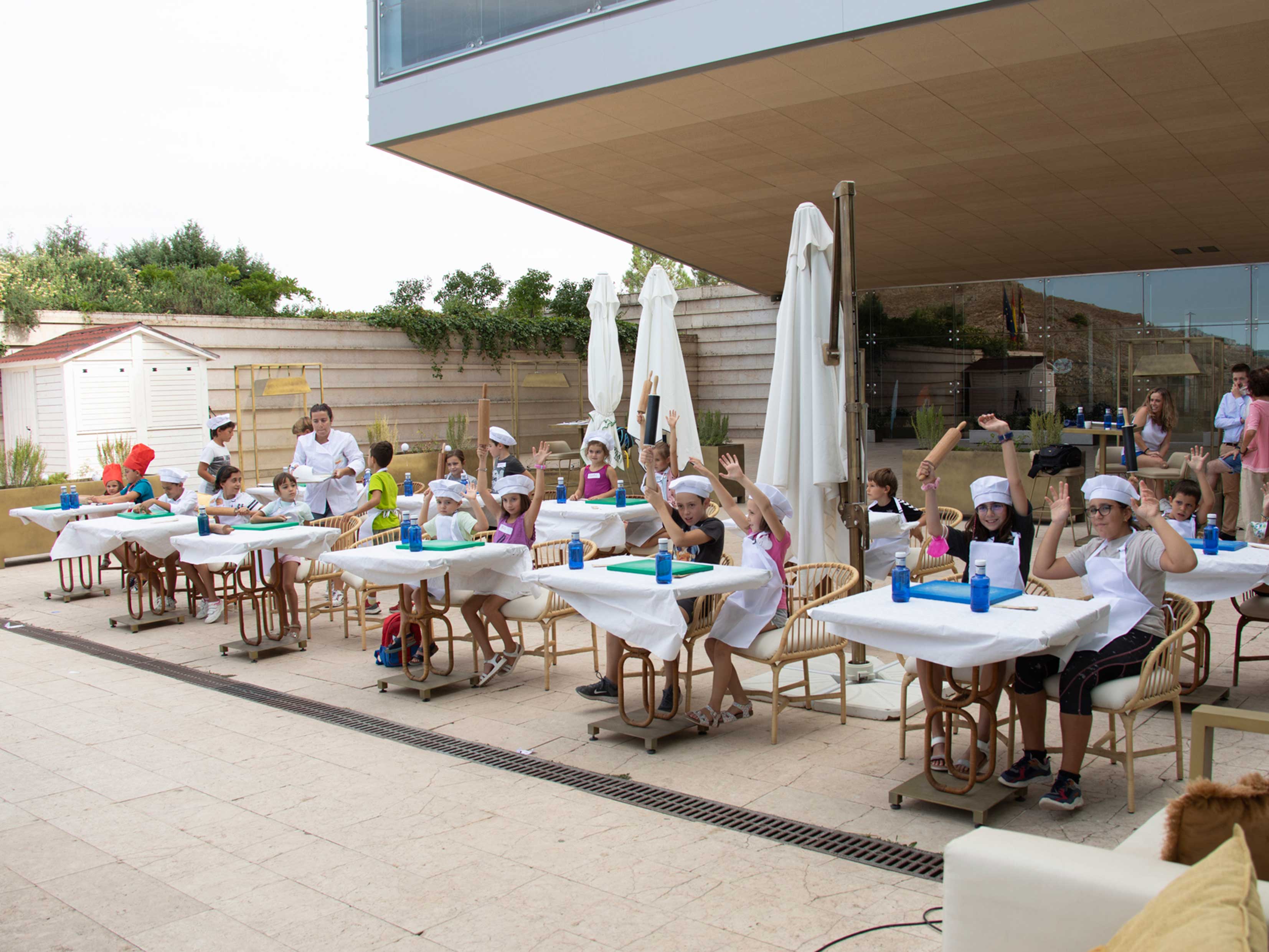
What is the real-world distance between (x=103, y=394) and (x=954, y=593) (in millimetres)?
12768

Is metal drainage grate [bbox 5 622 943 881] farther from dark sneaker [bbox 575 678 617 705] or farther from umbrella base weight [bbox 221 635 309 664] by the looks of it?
dark sneaker [bbox 575 678 617 705]

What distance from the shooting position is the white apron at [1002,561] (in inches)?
184

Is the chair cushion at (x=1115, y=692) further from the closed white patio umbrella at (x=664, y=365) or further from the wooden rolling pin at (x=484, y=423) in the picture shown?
the closed white patio umbrella at (x=664, y=365)

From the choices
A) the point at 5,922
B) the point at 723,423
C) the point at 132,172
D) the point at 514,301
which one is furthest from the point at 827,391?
the point at 132,172

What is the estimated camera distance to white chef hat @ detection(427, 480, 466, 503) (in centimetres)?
702

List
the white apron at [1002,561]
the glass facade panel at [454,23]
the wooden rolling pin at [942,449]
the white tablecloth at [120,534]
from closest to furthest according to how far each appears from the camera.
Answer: the white apron at [1002,561] < the wooden rolling pin at [942,449] < the white tablecloth at [120,534] < the glass facade panel at [454,23]

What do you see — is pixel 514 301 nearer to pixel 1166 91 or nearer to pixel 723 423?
pixel 723 423

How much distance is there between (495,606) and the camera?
6531 mm

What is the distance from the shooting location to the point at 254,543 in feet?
23.4

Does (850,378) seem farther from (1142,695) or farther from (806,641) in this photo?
(1142,695)

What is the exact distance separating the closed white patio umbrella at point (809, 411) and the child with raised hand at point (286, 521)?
3.93m

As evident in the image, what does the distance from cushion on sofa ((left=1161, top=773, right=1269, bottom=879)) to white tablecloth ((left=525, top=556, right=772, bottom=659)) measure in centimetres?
285

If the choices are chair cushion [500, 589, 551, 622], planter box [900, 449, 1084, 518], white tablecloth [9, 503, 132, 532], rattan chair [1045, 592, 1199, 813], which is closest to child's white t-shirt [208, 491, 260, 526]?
white tablecloth [9, 503, 132, 532]

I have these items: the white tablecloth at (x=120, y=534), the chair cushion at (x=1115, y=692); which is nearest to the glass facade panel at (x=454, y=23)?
the white tablecloth at (x=120, y=534)
